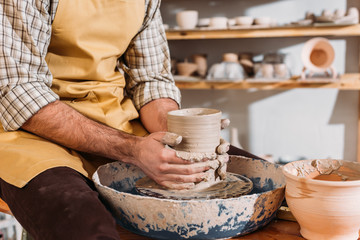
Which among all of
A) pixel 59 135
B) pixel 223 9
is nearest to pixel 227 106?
pixel 223 9

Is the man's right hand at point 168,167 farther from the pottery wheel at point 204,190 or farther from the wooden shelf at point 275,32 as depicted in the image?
the wooden shelf at point 275,32

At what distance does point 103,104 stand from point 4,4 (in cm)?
39

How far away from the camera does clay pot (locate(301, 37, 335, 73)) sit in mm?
2703

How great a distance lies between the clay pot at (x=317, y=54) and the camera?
2703 millimetres

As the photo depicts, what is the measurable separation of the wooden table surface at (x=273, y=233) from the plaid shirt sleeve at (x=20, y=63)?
15.4 inches

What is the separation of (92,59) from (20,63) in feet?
0.72

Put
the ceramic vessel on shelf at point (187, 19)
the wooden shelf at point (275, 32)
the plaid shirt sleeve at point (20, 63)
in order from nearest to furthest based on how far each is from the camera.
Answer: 1. the plaid shirt sleeve at point (20, 63)
2. the wooden shelf at point (275, 32)
3. the ceramic vessel on shelf at point (187, 19)

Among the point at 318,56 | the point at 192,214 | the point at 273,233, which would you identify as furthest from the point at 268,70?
the point at 192,214

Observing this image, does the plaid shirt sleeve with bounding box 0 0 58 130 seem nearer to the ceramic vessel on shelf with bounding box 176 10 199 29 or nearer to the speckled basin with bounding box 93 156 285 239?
the speckled basin with bounding box 93 156 285 239

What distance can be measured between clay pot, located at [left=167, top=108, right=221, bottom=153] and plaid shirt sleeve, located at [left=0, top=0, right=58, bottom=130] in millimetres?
351

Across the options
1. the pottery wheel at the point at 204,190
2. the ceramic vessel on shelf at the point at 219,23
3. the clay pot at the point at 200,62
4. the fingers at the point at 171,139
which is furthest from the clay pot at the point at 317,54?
the fingers at the point at 171,139

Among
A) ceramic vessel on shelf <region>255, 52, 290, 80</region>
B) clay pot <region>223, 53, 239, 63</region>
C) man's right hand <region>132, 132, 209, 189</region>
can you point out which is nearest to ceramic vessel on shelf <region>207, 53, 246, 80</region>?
clay pot <region>223, 53, 239, 63</region>

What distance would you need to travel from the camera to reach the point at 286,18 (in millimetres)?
3035

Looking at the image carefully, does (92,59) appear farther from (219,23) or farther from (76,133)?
(219,23)
